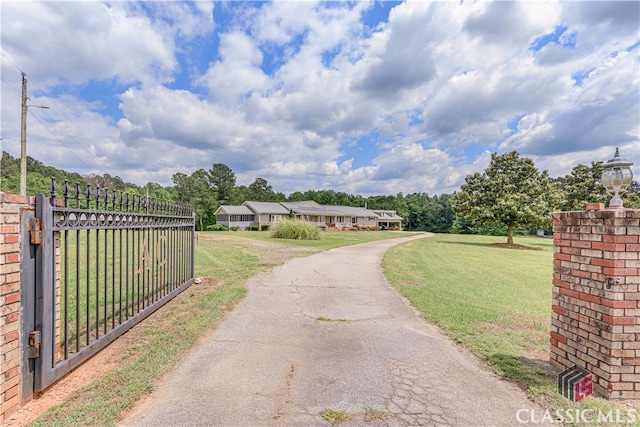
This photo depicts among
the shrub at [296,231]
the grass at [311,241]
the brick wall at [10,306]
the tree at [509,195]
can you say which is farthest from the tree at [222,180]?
the brick wall at [10,306]

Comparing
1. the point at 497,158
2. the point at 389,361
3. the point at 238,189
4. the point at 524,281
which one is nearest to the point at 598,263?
the point at 389,361

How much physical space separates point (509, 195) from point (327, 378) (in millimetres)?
25389

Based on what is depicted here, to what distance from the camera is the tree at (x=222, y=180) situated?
64.5 meters

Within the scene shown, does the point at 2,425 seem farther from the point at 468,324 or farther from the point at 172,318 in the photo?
the point at 468,324

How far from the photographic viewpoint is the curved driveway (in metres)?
2.45

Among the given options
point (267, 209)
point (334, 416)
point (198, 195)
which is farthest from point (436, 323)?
point (198, 195)

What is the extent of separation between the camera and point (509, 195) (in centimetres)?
2369

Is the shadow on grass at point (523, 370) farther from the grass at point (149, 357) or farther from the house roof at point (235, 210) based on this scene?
the house roof at point (235, 210)

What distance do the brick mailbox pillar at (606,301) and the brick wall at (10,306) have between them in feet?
16.3

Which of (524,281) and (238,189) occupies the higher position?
(238,189)

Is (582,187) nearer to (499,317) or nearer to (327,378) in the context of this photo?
(499,317)

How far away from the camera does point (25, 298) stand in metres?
2.58

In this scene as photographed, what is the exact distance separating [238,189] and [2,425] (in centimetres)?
6899

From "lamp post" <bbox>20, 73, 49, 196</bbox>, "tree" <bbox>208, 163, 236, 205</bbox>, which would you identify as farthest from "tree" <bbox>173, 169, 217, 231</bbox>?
"lamp post" <bbox>20, 73, 49, 196</bbox>
